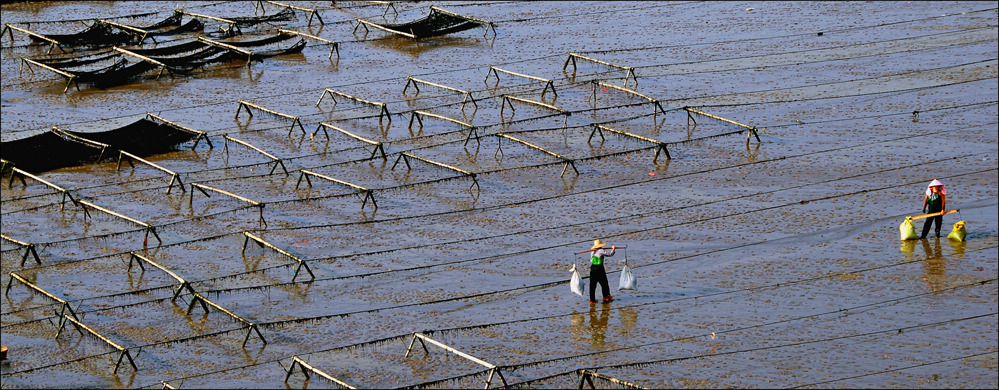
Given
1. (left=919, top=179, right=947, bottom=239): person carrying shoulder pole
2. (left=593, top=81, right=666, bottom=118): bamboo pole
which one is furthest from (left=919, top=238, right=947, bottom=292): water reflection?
(left=593, top=81, right=666, bottom=118): bamboo pole

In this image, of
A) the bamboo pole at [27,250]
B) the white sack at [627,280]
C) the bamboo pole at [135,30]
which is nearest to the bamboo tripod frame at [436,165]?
the white sack at [627,280]

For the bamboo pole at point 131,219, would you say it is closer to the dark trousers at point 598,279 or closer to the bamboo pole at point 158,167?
the bamboo pole at point 158,167

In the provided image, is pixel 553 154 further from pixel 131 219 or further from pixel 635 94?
pixel 131 219

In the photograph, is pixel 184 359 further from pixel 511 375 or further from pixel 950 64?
pixel 950 64

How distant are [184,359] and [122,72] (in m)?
14.8

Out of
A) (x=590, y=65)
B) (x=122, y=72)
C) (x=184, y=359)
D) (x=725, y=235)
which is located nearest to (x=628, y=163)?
(x=725, y=235)

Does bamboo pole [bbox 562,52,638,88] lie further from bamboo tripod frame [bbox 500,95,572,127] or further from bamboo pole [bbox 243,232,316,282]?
bamboo pole [bbox 243,232,316,282]

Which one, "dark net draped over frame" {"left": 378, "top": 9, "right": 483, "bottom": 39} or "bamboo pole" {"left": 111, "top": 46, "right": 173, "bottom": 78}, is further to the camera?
"dark net draped over frame" {"left": 378, "top": 9, "right": 483, "bottom": 39}

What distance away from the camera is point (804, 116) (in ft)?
74.8

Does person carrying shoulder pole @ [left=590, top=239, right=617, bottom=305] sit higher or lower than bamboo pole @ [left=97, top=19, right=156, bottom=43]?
lower

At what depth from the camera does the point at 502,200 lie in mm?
19000

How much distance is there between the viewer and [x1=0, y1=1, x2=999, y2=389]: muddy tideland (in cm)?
1369

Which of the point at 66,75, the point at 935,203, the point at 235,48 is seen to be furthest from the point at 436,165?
the point at 66,75

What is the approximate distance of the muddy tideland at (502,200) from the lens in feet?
44.9
